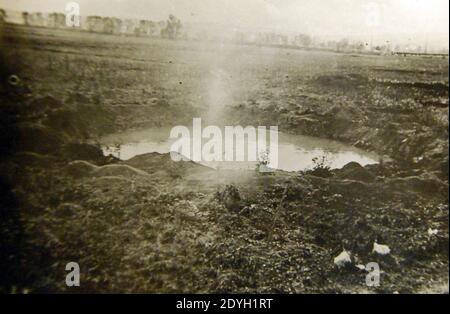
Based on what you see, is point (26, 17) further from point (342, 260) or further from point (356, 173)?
point (342, 260)

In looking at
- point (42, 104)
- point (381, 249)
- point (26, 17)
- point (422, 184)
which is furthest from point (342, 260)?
point (26, 17)

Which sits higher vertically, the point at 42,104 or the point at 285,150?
the point at 42,104

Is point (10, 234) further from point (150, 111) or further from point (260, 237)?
point (260, 237)

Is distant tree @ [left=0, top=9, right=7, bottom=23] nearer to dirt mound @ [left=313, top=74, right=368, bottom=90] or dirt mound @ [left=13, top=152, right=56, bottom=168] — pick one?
dirt mound @ [left=13, top=152, right=56, bottom=168]
